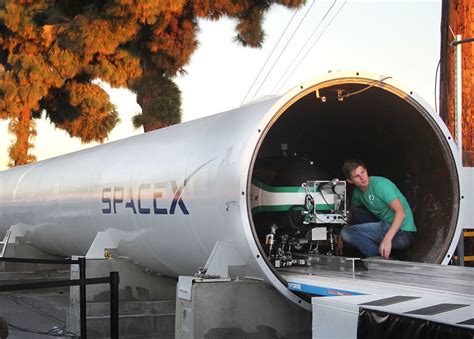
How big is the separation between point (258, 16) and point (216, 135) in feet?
44.4

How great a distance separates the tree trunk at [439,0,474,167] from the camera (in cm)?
1050

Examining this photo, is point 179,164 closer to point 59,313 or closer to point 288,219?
point 288,219

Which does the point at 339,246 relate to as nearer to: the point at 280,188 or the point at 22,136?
the point at 280,188

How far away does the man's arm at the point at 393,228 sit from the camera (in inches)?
276

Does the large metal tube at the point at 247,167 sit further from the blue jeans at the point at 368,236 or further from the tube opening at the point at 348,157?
the blue jeans at the point at 368,236

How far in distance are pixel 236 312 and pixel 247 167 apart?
115 centimetres

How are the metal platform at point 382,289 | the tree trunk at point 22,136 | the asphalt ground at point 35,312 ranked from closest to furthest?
1. the metal platform at point 382,289
2. the asphalt ground at point 35,312
3. the tree trunk at point 22,136

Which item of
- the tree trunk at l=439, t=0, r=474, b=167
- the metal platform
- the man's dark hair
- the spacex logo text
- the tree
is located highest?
the tree

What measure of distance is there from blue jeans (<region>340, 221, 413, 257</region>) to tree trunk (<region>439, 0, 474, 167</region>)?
3.40 metres

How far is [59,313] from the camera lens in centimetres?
1098

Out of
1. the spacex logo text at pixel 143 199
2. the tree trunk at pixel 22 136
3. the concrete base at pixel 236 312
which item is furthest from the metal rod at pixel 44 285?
the tree trunk at pixel 22 136

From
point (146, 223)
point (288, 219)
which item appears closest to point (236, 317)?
point (288, 219)

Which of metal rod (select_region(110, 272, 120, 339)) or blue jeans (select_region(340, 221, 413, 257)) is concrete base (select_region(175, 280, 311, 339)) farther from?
blue jeans (select_region(340, 221, 413, 257))

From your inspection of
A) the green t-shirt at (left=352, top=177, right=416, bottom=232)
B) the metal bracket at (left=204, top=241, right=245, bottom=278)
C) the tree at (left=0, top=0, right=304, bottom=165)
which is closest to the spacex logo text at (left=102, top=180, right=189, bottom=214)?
the metal bracket at (left=204, top=241, right=245, bottom=278)
